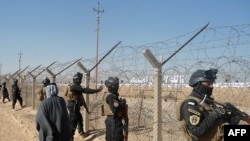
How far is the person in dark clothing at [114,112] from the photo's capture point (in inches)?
225

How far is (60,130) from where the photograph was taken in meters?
5.18

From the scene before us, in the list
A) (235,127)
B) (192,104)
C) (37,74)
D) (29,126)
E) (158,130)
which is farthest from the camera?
(37,74)

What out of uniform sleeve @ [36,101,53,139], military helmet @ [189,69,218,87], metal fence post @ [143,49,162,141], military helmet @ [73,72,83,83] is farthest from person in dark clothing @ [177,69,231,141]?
military helmet @ [73,72,83,83]

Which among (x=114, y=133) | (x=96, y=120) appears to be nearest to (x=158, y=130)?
(x=114, y=133)

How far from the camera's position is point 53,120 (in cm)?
519

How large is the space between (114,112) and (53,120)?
0.93 metres

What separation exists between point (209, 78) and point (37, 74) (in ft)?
39.6

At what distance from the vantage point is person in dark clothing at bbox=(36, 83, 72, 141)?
508cm

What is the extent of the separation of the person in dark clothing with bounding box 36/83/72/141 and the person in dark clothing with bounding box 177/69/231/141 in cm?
205

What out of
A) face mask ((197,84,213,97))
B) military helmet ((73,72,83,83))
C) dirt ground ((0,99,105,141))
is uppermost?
military helmet ((73,72,83,83))

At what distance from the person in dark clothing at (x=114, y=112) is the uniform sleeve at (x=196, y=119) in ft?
7.54

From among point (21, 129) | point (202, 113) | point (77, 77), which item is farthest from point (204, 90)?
point (21, 129)

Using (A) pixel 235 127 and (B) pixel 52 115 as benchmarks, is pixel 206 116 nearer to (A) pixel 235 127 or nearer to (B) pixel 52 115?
(A) pixel 235 127

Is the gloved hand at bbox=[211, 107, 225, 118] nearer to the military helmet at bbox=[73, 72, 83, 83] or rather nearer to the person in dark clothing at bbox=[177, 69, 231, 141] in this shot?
the person in dark clothing at bbox=[177, 69, 231, 141]
